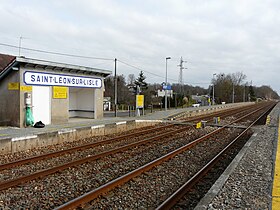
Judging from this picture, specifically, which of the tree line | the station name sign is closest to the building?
the station name sign

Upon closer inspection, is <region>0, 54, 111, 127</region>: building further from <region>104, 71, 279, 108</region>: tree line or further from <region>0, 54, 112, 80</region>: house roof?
<region>104, 71, 279, 108</region>: tree line

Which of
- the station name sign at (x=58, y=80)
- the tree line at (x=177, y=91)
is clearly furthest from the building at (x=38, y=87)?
the tree line at (x=177, y=91)

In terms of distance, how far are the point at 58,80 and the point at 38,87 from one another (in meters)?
1.78

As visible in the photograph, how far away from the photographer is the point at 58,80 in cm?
1856

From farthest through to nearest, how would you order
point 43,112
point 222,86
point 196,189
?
1. point 222,86
2. point 43,112
3. point 196,189

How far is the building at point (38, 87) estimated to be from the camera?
628 inches

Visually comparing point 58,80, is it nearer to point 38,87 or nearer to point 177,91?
point 38,87

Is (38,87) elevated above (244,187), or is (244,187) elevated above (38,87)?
(38,87)

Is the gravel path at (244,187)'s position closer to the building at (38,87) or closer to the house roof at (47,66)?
the building at (38,87)

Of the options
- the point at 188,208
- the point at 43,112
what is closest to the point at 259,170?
the point at 188,208

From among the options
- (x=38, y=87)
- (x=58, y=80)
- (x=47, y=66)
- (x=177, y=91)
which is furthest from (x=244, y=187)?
(x=177, y=91)

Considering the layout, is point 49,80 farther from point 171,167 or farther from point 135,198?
point 135,198

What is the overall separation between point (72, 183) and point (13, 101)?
1155 centimetres

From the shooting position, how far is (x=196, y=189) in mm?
6398
